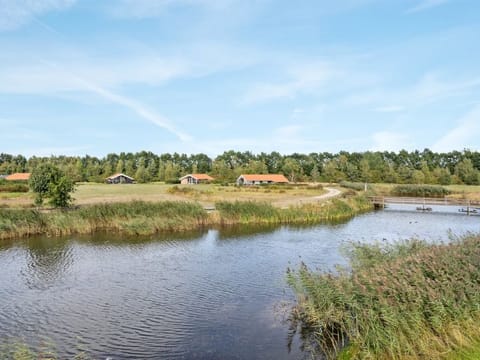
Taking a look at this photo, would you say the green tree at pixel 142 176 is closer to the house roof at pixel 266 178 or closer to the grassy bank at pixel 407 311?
the house roof at pixel 266 178

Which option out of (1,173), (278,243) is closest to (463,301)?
(278,243)

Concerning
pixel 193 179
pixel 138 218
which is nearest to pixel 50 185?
pixel 138 218

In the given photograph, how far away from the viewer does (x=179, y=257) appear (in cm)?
1967

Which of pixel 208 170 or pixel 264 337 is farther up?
pixel 208 170

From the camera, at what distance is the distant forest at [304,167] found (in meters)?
98.2

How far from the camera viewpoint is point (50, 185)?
99.9 feet

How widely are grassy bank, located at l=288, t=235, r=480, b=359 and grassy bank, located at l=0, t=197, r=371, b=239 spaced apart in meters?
19.1

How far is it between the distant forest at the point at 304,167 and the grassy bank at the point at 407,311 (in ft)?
280

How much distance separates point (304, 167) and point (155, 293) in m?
108

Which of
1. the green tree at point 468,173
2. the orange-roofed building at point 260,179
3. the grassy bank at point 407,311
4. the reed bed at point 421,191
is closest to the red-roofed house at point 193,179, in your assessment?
the orange-roofed building at point 260,179

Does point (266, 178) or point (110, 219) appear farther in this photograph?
point (266, 178)

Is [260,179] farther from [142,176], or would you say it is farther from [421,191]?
[421,191]

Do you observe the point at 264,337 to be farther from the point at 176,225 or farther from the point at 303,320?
the point at 176,225

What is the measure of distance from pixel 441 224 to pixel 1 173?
133322 mm
